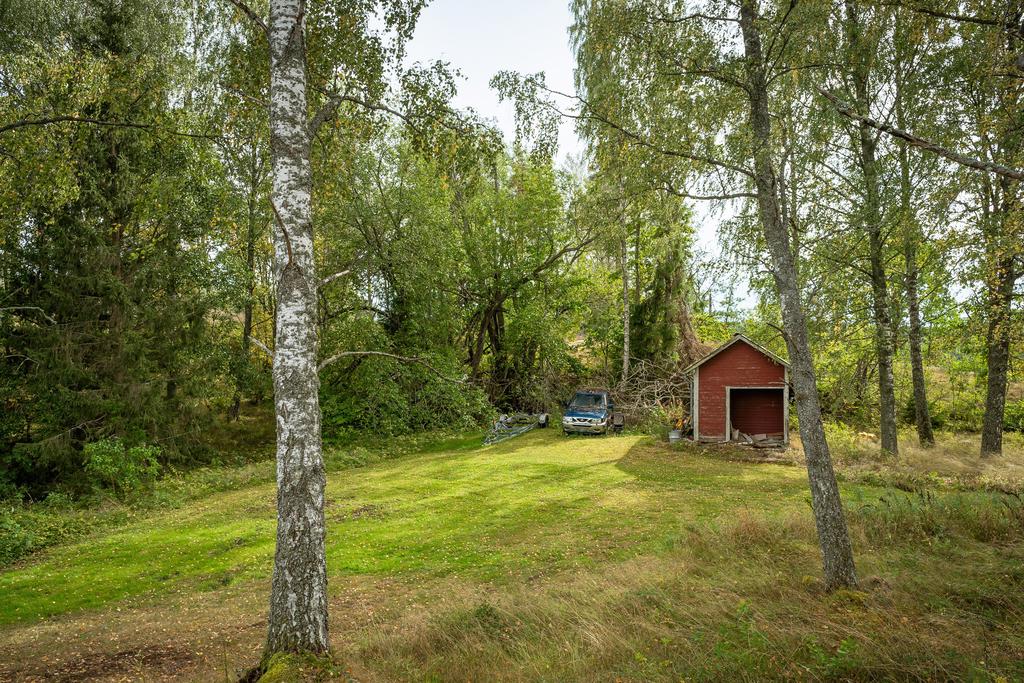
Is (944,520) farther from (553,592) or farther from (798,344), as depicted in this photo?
(553,592)

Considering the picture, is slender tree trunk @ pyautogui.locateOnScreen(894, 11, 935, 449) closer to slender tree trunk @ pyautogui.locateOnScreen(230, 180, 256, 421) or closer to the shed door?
the shed door

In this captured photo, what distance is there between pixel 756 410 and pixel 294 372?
799 inches

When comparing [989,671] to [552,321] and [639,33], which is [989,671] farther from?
[552,321]

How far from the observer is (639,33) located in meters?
7.15

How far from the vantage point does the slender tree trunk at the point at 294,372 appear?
4.97 m

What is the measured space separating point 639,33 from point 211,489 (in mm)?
16912

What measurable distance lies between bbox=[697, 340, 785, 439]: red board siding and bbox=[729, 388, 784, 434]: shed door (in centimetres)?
75

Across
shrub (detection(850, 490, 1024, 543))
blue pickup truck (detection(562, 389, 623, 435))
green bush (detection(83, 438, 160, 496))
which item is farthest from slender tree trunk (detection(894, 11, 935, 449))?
green bush (detection(83, 438, 160, 496))

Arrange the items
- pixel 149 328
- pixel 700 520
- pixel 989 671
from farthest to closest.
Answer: pixel 149 328 → pixel 700 520 → pixel 989 671

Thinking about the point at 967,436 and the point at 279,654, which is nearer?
the point at 279,654

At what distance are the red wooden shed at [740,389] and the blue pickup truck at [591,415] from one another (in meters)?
Answer: 4.73

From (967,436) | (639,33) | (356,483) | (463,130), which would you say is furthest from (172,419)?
(967,436)

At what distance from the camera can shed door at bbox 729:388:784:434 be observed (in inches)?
838

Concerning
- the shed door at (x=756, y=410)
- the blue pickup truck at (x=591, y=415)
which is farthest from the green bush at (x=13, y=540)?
the shed door at (x=756, y=410)
